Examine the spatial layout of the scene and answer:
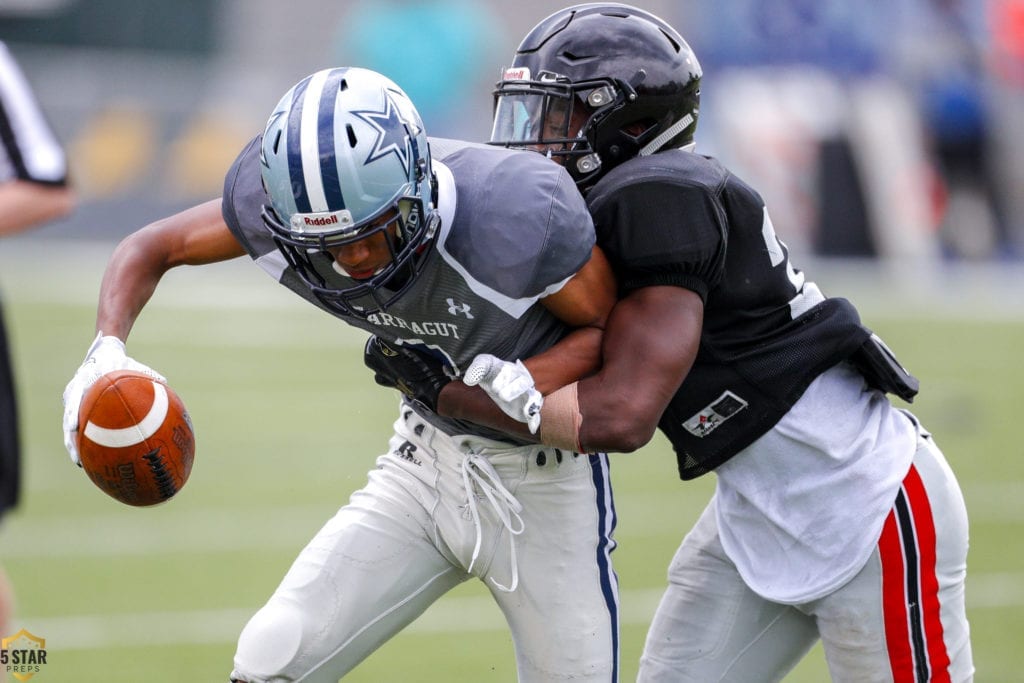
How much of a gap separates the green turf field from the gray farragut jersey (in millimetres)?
2211

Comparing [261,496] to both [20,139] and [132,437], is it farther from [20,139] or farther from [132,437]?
[132,437]

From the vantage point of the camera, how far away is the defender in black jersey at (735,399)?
2881 millimetres

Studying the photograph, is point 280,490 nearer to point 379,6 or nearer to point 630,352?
point 630,352

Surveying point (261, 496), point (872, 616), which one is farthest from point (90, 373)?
point (261, 496)

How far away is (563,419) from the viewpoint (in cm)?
287

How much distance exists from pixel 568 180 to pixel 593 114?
349 millimetres

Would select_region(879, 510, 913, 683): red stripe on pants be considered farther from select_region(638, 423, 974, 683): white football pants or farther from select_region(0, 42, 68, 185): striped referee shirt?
select_region(0, 42, 68, 185): striped referee shirt

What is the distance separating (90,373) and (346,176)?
0.70 metres

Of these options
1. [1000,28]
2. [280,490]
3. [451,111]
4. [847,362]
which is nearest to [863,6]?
[1000,28]

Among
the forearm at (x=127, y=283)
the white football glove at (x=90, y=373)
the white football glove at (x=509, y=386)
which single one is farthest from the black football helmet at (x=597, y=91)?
the white football glove at (x=90, y=373)

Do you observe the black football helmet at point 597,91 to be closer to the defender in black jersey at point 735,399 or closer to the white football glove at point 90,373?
the defender in black jersey at point 735,399

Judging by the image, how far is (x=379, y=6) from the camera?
1733cm

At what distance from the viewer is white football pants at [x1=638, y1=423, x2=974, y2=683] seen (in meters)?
3.05

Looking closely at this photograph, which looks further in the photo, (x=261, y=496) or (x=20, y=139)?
(x=261, y=496)
